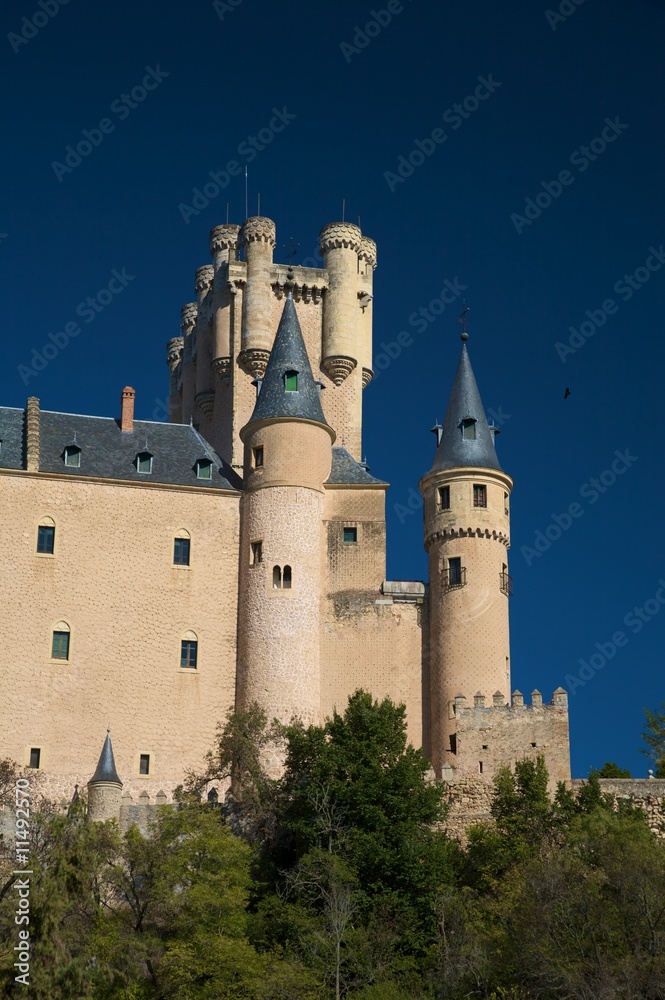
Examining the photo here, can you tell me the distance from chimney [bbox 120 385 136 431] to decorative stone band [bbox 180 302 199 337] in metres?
13.8

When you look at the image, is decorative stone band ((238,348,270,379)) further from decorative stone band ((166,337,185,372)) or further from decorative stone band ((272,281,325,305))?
decorative stone band ((166,337,185,372))

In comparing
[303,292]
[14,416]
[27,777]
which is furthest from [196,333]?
[27,777]

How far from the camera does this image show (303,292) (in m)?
64.4

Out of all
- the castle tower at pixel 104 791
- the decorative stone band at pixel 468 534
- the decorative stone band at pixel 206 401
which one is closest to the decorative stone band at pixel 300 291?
the decorative stone band at pixel 206 401

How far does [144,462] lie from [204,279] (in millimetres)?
15977

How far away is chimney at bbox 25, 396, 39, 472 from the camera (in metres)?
53.4

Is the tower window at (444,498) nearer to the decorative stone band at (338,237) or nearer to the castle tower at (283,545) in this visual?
the castle tower at (283,545)

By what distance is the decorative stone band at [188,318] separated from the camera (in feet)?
235

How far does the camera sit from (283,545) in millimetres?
53781

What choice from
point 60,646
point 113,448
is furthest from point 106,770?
point 113,448

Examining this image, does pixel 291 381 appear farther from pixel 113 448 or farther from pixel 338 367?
pixel 338 367

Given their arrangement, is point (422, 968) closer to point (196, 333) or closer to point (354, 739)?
point (354, 739)

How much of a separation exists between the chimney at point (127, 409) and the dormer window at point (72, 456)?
9.15 feet

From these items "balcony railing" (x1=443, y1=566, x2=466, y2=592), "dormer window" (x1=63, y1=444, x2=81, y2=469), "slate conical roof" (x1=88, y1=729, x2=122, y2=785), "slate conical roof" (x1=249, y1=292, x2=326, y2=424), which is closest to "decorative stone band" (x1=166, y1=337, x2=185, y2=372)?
"slate conical roof" (x1=249, y1=292, x2=326, y2=424)
